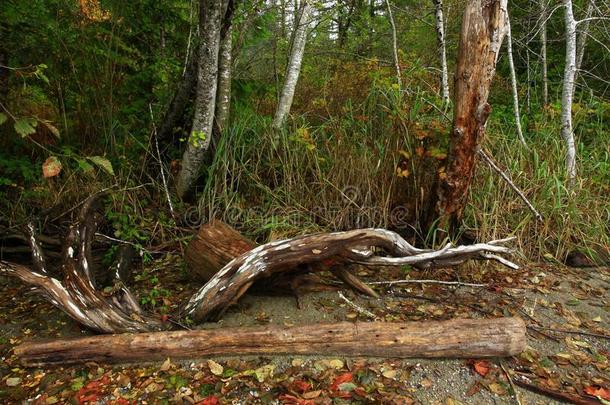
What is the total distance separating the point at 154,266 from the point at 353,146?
2199mm

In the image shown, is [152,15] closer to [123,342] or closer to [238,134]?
[238,134]

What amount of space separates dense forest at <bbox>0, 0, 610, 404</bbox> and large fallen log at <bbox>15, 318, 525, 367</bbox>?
0.37 feet

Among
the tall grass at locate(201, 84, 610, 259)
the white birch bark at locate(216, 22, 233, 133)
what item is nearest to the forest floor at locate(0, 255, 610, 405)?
the tall grass at locate(201, 84, 610, 259)

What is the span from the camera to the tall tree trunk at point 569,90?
443 centimetres

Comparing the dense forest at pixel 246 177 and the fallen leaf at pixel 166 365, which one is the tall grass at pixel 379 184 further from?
the fallen leaf at pixel 166 365

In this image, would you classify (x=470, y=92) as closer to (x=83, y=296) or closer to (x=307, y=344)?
(x=307, y=344)

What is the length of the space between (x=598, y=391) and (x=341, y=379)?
147 centimetres

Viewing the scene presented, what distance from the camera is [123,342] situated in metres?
2.68

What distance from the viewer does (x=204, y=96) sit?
13.8 ft

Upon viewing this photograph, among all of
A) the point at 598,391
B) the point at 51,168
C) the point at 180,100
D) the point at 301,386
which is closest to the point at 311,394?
the point at 301,386

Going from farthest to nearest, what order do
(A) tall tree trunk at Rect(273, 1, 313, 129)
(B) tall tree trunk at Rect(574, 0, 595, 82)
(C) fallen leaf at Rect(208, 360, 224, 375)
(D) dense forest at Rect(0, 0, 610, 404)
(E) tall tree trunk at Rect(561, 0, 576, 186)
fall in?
(B) tall tree trunk at Rect(574, 0, 595, 82) < (A) tall tree trunk at Rect(273, 1, 313, 129) < (E) tall tree trunk at Rect(561, 0, 576, 186) < (D) dense forest at Rect(0, 0, 610, 404) < (C) fallen leaf at Rect(208, 360, 224, 375)

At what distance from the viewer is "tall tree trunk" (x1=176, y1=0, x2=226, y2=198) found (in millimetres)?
3998

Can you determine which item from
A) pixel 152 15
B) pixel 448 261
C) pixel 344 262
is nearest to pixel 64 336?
pixel 344 262

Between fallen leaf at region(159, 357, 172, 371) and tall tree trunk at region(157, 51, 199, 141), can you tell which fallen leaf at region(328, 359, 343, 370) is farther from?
tall tree trunk at region(157, 51, 199, 141)
